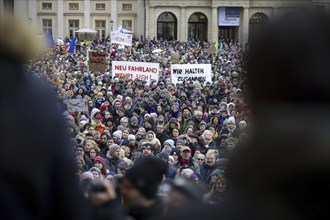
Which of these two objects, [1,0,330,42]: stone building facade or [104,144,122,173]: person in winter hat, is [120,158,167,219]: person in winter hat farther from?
[1,0,330,42]: stone building facade

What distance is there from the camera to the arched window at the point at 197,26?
63.3 m

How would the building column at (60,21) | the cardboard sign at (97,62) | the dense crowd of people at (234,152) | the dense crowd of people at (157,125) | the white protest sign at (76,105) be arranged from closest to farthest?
the dense crowd of people at (234,152)
the dense crowd of people at (157,125)
the white protest sign at (76,105)
the cardboard sign at (97,62)
the building column at (60,21)

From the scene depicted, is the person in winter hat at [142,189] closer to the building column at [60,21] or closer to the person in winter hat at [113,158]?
the person in winter hat at [113,158]

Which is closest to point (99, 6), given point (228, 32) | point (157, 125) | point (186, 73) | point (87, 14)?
point (87, 14)

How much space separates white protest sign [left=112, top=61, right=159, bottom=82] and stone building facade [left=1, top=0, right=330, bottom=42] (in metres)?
39.3

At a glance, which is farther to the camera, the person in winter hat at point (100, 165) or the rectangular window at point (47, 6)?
the rectangular window at point (47, 6)

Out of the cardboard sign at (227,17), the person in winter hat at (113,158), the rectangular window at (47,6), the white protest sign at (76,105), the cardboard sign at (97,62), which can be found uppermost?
the rectangular window at (47,6)

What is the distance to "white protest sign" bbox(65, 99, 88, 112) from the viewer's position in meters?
15.0

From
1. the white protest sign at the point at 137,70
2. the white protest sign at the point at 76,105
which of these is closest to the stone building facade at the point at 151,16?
A: the white protest sign at the point at 137,70

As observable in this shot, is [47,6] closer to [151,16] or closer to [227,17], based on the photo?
[151,16]

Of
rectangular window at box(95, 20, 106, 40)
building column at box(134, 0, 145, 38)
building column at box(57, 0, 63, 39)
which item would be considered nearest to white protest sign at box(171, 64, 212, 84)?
building column at box(134, 0, 145, 38)

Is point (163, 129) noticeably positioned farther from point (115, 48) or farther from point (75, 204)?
point (115, 48)

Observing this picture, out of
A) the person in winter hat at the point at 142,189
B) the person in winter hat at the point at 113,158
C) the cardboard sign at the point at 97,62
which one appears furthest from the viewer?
the cardboard sign at the point at 97,62

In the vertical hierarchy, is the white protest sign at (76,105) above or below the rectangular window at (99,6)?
below
